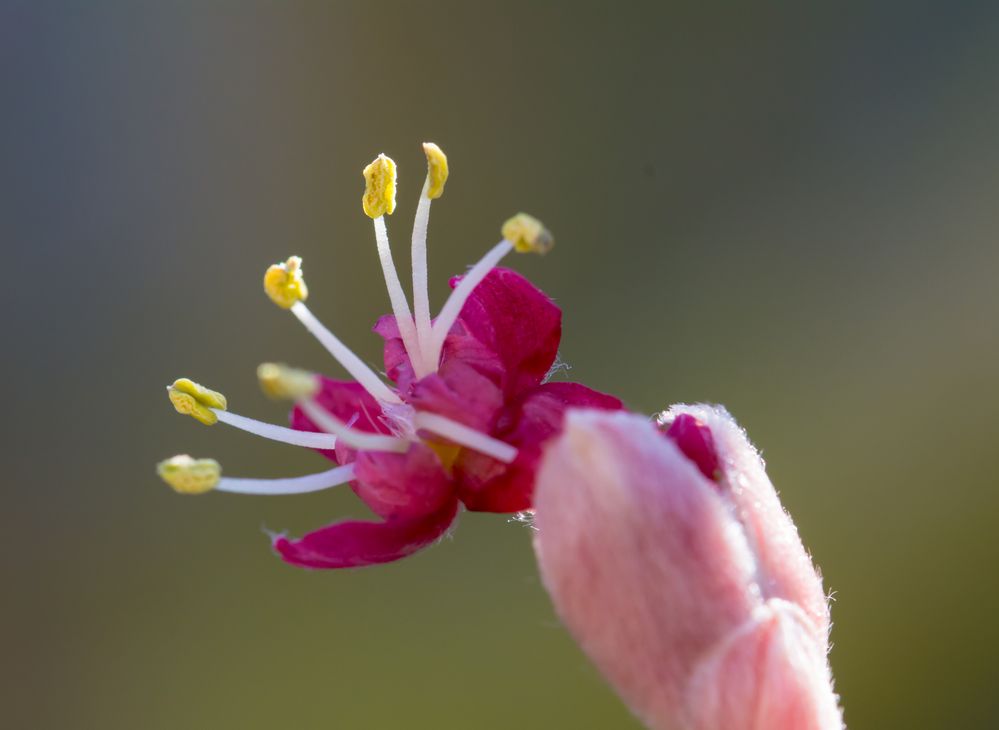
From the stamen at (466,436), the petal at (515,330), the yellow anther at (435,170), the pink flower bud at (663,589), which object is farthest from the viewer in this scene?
the yellow anther at (435,170)

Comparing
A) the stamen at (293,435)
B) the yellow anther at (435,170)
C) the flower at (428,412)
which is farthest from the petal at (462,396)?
the yellow anther at (435,170)

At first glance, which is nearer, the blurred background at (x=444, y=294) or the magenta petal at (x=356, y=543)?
the magenta petal at (x=356, y=543)

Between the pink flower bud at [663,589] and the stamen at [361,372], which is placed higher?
the stamen at [361,372]

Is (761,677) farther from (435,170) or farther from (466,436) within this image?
(435,170)

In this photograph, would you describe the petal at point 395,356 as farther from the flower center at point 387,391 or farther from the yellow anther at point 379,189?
the yellow anther at point 379,189

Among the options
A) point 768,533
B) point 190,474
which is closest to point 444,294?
point 190,474

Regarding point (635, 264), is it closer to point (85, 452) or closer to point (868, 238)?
point (868, 238)

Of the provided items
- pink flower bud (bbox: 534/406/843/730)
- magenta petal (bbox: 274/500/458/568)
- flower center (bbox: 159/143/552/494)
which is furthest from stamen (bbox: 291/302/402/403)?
pink flower bud (bbox: 534/406/843/730)
